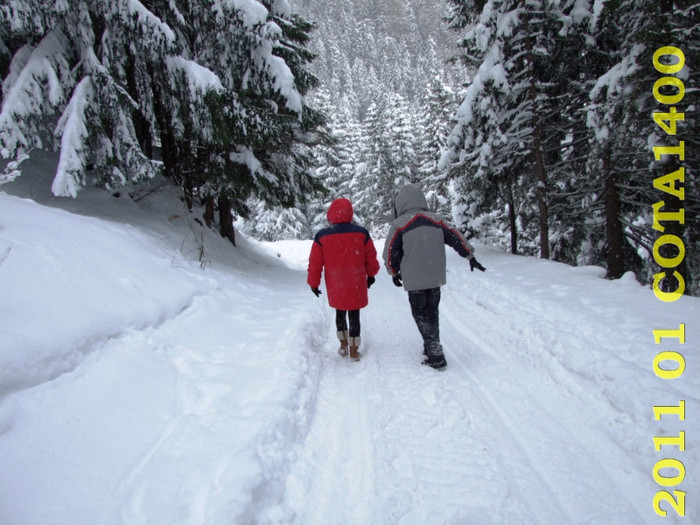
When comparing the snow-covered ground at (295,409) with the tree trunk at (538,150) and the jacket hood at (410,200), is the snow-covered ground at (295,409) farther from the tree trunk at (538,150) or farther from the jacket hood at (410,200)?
the tree trunk at (538,150)

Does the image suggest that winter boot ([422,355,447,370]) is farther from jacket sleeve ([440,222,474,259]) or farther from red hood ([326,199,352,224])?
red hood ([326,199,352,224])

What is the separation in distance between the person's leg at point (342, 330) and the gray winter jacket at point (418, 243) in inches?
35.8

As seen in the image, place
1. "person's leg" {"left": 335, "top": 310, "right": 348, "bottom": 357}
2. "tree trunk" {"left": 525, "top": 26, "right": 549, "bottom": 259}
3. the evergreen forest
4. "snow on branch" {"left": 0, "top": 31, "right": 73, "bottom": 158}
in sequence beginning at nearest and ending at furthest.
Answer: "person's leg" {"left": 335, "top": 310, "right": 348, "bottom": 357} < "snow on branch" {"left": 0, "top": 31, "right": 73, "bottom": 158} < the evergreen forest < "tree trunk" {"left": 525, "top": 26, "right": 549, "bottom": 259}

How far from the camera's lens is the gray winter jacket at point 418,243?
14.2ft

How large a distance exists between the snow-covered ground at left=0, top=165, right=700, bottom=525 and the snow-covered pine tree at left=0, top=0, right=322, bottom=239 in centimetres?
166

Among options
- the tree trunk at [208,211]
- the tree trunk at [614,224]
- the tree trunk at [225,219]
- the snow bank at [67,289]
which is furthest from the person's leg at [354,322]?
the tree trunk at [225,219]

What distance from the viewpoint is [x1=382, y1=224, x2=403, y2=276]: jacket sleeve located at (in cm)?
446

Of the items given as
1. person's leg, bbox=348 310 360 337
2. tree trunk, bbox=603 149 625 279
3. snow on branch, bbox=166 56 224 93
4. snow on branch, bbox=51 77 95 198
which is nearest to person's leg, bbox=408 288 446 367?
person's leg, bbox=348 310 360 337

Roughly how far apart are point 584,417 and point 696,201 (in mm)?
8546

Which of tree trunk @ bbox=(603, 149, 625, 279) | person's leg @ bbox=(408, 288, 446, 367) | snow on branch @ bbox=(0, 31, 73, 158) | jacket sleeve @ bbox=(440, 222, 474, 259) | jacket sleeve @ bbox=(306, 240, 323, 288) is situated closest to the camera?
person's leg @ bbox=(408, 288, 446, 367)

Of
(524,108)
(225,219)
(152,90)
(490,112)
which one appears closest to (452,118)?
(490,112)

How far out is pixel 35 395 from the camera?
94.2 inches

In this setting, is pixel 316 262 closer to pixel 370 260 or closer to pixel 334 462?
pixel 370 260

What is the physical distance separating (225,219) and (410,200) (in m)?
8.72
